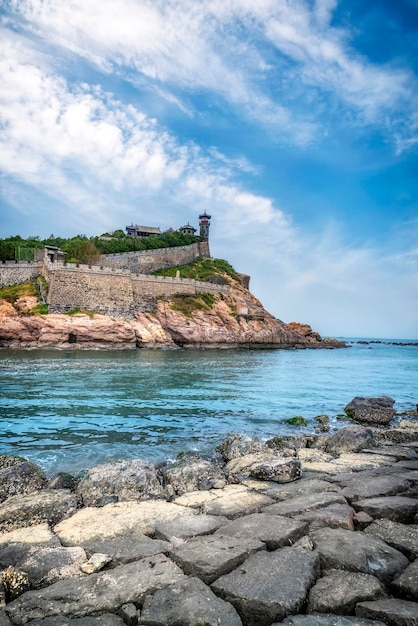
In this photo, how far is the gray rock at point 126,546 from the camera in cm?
430

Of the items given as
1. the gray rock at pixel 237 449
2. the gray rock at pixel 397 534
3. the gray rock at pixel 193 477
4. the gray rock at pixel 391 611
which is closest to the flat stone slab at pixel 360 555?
the gray rock at pixel 397 534

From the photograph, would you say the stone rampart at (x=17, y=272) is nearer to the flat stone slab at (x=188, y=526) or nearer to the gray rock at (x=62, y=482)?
the gray rock at (x=62, y=482)

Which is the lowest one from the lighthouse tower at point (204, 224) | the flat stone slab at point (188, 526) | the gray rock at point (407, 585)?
the flat stone slab at point (188, 526)

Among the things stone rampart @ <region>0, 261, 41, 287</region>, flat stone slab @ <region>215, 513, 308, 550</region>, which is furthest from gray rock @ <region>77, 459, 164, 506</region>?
stone rampart @ <region>0, 261, 41, 287</region>

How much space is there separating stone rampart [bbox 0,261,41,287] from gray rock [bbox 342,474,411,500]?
5144 cm

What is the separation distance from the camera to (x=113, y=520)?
17.4 feet

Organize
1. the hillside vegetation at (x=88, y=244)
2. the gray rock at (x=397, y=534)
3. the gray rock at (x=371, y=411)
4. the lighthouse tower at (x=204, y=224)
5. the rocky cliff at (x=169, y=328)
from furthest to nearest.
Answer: the lighthouse tower at (x=204, y=224), the hillside vegetation at (x=88, y=244), the rocky cliff at (x=169, y=328), the gray rock at (x=371, y=411), the gray rock at (x=397, y=534)

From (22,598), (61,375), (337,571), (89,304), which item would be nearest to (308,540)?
(337,571)

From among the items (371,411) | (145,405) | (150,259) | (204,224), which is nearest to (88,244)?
(150,259)

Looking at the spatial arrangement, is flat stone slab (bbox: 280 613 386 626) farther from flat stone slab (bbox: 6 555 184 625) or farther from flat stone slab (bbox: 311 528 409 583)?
flat stone slab (bbox: 6 555 184 625)

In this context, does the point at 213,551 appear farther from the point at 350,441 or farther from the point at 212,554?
the point at 350,441

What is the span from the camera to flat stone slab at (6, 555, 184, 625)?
3312 millimetres

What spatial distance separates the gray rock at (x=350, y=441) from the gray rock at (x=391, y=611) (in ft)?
22.1

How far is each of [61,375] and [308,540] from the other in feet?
70.8
